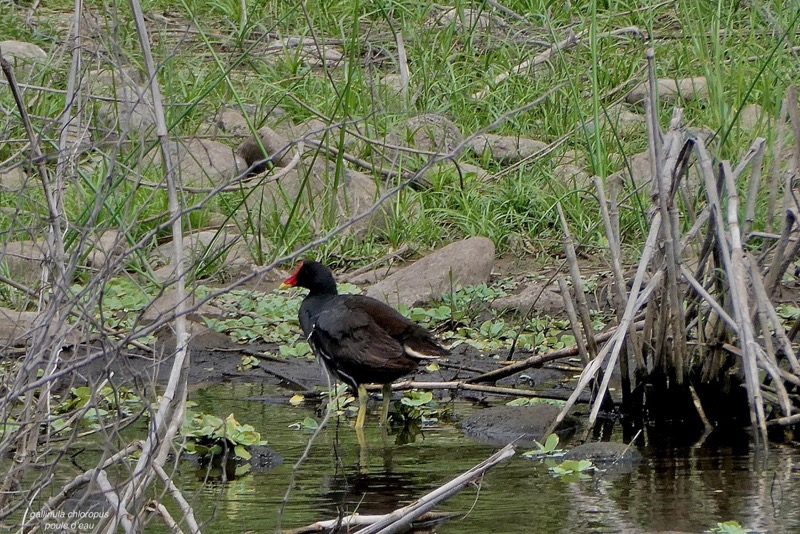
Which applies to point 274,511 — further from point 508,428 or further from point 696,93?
point 696,93

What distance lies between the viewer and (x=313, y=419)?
5852mm

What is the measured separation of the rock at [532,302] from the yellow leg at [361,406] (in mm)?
1689

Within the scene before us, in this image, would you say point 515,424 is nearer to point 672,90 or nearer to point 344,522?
point 344,522

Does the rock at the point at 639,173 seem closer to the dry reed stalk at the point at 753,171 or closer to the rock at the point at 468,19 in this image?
the rock at the point at 468,19

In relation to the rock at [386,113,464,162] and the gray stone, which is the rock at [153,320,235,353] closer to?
the gray stone

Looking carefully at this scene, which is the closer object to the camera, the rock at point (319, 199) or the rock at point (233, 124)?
the rock at point (319, 199)

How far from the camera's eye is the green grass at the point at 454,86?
8.36 m

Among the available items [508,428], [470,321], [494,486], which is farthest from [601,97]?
[494,486]

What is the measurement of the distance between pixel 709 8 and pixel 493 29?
184 cm

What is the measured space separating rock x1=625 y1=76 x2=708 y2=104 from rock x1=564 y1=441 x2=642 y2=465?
4.97 m

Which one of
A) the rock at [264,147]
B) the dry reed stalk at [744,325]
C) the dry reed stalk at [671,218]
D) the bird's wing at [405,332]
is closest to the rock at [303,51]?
the rock at [264,147]

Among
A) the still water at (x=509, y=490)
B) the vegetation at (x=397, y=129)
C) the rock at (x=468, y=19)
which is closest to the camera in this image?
the still water at (x=509, y=490)

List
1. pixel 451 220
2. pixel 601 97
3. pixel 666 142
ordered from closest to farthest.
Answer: pixel 666 142, pixel 451 220, pixel 601 97

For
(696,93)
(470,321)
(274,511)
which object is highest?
(696,93)
